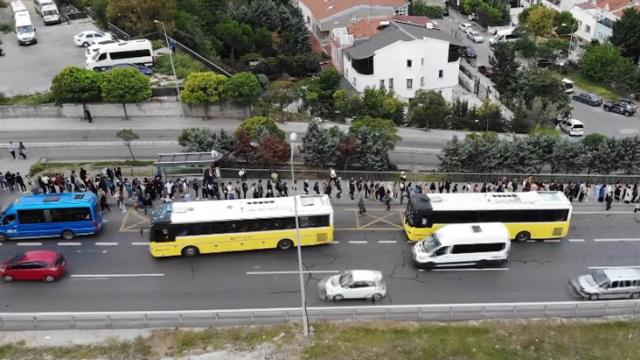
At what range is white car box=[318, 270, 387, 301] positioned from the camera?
27.1m

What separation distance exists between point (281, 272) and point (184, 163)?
10714 mm

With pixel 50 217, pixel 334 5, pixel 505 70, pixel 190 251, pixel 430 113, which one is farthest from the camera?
pixel 334 5

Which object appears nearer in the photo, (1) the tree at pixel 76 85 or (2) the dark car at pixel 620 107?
(1) the tree at pixel 76 85

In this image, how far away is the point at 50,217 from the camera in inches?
→ 1253

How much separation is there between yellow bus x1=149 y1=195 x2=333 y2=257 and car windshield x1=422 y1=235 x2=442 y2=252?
4.86 m

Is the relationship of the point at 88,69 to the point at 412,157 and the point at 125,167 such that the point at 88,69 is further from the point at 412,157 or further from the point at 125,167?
the point at 412,157

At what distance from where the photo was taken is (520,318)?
26531mm

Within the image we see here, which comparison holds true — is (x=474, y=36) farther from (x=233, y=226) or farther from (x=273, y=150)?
(x=233, y=226)

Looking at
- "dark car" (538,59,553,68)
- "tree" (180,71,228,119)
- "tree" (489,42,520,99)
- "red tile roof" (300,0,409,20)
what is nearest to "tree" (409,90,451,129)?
"tree" (489,42,520,99)

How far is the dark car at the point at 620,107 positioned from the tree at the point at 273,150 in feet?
130

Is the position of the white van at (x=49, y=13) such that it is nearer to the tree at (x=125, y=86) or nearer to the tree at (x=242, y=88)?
the tree at (x=125, y=86)

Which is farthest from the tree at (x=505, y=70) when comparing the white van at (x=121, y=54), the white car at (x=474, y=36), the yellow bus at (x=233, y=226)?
the yellow bus at (x=233, y=226)

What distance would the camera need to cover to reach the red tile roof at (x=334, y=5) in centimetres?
7456

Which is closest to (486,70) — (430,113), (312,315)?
(430,113)
